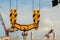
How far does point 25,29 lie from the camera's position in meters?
27.3

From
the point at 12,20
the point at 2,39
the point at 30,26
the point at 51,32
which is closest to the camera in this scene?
the point at 12,20

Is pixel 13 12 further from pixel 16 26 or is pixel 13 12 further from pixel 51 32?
pixel 51 32

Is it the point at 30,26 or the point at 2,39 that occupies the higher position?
the point at 30,26

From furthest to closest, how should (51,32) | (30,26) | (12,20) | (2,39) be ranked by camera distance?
1. (51,32)
2. (2,39)
3. (30,26)
4. (12,20)

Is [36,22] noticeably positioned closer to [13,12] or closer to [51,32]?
[13,12]

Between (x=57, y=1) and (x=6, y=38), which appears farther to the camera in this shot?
(x=6, y=38)

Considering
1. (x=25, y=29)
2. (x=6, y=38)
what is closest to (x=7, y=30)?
(x=6, y=38)

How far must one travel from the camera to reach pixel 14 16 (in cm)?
2488

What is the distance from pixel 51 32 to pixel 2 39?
33212 millimetres

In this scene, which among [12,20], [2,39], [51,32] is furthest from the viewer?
[51,32]

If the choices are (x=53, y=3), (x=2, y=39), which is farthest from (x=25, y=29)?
(x=2, y=39)

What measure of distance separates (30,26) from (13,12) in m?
2.98

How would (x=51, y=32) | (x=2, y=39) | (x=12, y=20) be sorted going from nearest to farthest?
(x=12, y=20) → (x=2, y=39) → (x=51, y=32)

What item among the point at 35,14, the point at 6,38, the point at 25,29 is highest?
the point at 35,14
